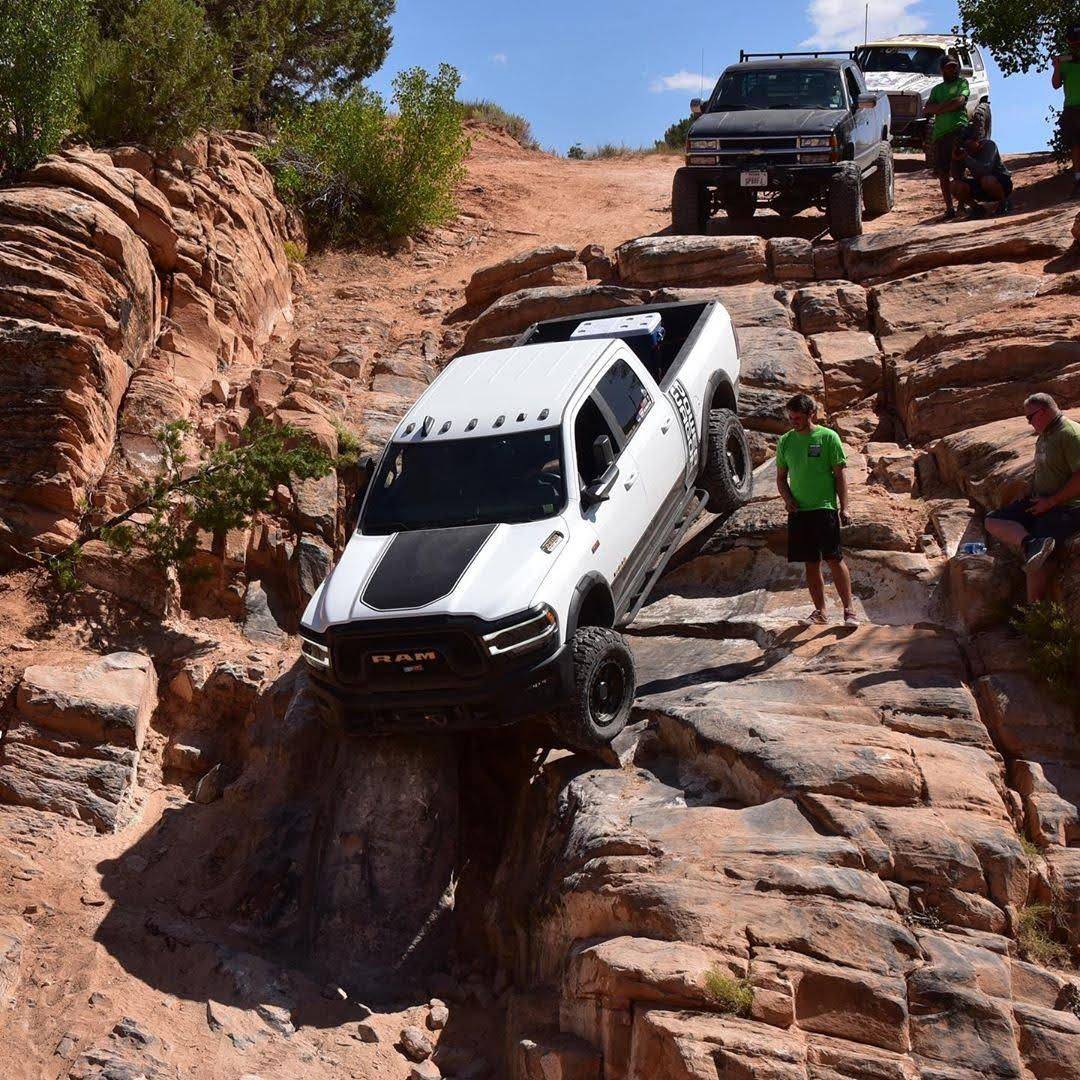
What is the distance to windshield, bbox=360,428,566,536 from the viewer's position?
8.24 metres

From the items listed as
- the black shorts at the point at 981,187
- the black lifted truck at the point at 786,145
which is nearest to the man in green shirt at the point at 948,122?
the black shorts at the point at 981,187

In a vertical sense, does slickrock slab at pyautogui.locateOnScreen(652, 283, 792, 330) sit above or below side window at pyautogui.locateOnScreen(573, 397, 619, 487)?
above

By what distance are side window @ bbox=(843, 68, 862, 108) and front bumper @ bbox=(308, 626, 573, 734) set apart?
1215cm

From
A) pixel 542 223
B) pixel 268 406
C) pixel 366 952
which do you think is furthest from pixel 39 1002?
pixel 542 223

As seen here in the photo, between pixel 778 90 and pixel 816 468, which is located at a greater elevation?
pixel 778 90

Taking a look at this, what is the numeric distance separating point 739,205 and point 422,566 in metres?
11.9

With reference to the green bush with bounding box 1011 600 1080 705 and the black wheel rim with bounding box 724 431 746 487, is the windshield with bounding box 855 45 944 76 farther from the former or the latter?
the green bush with bounding box 1011 600 1080 705

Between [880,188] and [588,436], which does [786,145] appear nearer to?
[880,188]

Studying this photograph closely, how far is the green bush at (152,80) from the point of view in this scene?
14273 millimetres

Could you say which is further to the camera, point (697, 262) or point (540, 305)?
point (697, 262)

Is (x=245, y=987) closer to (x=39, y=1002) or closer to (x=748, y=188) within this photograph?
(x=39, y=1002)

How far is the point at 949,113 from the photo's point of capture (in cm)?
1634

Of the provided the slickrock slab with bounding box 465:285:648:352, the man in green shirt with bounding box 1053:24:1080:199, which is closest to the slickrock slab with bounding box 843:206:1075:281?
the man in green shirt with bounding box 1053:24:1080:199

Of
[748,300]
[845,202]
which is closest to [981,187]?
[845,202]
